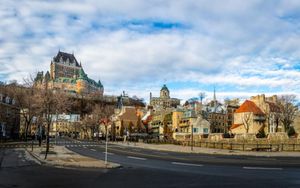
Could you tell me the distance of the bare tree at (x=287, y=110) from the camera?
97188mm

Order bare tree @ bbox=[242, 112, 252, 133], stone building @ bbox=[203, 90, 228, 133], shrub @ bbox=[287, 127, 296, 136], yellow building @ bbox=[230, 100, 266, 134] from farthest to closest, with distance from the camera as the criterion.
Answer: stone building @ bbox=[203, 90, 228, 133] < yellow building @ bbox=[230, 100, 266, 134] < bare tree @ bbox=[242, 112, 252, 133] < shrub @ bbox=[287, 127, 296, 136]

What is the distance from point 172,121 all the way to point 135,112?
2683 centimetres

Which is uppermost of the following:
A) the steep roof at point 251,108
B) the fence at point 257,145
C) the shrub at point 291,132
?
the steep roof at point 251,108

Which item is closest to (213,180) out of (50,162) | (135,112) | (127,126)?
(50,162)

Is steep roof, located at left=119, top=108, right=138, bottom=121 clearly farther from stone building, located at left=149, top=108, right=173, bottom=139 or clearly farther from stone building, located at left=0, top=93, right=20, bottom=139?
stone building, located at left=0, top=93, right=20, bottom=139

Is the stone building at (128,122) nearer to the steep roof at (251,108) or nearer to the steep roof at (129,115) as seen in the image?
the steep roof at (129,115)

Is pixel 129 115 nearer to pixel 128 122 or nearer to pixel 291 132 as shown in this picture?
pixel 128 122

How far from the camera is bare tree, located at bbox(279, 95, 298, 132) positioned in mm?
97188

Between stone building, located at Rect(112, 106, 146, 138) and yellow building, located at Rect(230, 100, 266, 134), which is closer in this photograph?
yellow building, located at Rect(230, 100, 266, 134)

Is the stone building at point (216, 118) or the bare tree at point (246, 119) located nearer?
the bare tree at point (246, 119)

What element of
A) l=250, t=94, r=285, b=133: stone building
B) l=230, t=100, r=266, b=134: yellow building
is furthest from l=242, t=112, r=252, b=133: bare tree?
l=250, t=94, r=285, b=133: stone building

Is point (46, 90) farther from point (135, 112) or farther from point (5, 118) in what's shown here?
point (135, 112)

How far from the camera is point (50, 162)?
87.0 feet

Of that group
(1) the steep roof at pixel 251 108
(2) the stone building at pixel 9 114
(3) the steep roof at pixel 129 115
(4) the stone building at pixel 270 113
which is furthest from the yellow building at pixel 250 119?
(2) the stone building at pixel 9 114
